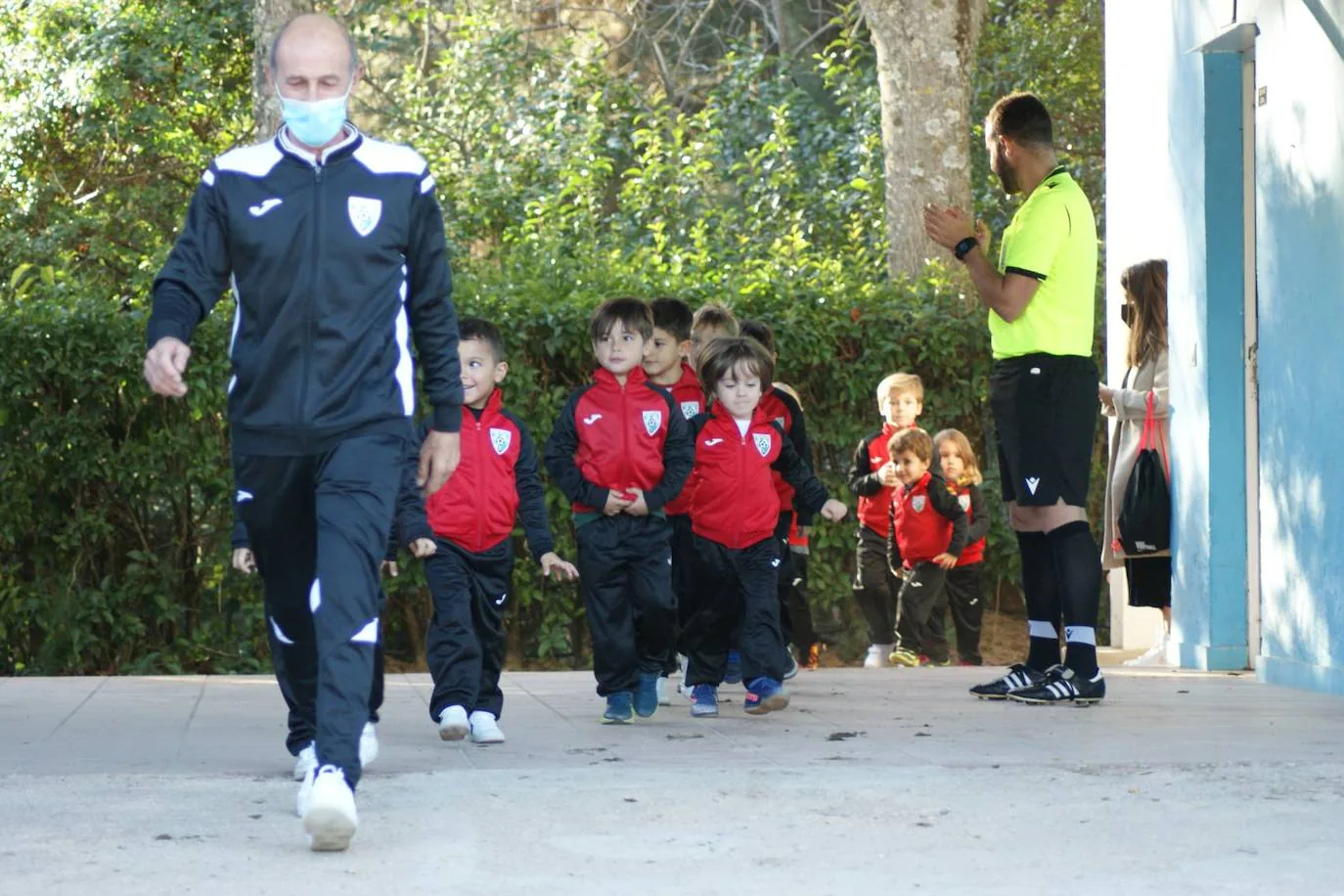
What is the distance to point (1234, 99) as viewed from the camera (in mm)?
9555

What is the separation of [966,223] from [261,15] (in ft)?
25.2

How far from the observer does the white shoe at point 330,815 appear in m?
4.63

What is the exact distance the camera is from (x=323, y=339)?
5.02m

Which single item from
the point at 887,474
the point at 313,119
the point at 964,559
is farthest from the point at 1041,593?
the point at 313,119

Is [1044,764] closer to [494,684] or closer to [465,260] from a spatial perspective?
[494,684]

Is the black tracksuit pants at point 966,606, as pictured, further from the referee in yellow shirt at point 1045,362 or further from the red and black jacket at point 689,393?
the referee in yellow shirt at point 1045,362

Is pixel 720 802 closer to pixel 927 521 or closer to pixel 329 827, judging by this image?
pixel 329 827

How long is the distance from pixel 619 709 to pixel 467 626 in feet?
2.66

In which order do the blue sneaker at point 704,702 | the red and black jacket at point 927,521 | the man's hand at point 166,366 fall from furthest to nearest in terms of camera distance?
the red and black jacket at point 927,521, the blue sneaker at point 704,702, the man's hand at point 166,366

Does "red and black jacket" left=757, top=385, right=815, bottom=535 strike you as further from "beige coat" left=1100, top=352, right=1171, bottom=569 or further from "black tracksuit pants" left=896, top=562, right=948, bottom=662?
"black tracksuit pants" left=896, top=562, right=948, bottom=662

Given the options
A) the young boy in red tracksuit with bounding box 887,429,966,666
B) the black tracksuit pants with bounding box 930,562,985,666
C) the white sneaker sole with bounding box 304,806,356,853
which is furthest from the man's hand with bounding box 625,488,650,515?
the black tracksuit pants with bounding box 930,562,985,666

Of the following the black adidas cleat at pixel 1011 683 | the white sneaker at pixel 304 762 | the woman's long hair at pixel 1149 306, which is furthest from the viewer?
the woman's long hair at pixel 1149 306

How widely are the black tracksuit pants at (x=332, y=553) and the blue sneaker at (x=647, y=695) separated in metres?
2.40

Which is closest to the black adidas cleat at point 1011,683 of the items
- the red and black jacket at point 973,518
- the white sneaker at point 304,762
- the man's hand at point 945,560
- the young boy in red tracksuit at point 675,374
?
the young boy in red tracksuit at point 675,374
